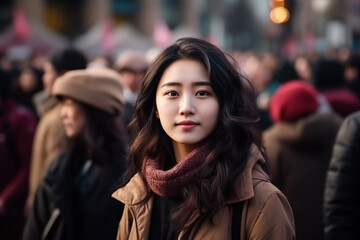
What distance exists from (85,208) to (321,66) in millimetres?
4215

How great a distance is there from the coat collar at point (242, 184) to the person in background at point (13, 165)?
3.84 meters

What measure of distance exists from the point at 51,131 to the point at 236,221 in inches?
161

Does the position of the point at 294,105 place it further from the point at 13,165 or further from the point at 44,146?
the point at 13,165

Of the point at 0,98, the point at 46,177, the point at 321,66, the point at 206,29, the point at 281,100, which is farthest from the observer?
the point at 206,29

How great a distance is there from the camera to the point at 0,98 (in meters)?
7.73

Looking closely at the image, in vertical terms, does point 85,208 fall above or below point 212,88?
below

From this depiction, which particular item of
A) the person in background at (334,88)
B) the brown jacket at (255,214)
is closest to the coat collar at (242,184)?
the brown jacket at (255,214)

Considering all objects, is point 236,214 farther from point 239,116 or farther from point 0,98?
point 0,98

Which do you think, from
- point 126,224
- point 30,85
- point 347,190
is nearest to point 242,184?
point 126,224

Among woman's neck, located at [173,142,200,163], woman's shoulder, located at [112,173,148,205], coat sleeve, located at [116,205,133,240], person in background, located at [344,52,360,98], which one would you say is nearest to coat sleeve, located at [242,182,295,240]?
woman's neck, located at [173,142,200,163]

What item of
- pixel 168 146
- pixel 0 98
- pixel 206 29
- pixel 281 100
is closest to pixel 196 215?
pixel 168 146

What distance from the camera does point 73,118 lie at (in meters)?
5.65

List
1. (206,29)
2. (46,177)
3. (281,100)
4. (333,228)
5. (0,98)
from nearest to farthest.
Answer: (333,228)
(46,177)
(281,100)
(0,98)
(206,29)

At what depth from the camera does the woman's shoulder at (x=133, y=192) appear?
372cm
